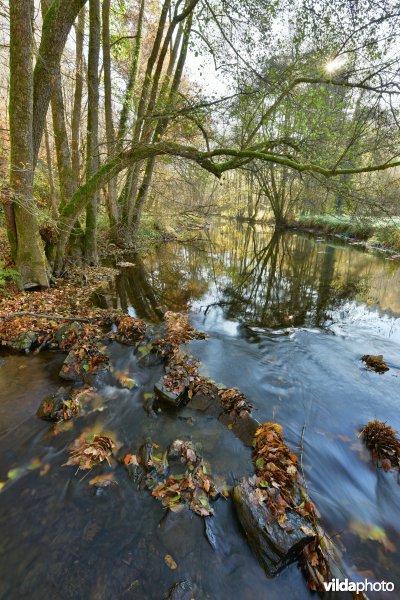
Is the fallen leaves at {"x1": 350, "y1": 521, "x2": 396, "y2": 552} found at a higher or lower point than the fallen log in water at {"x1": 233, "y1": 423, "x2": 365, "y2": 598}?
lower

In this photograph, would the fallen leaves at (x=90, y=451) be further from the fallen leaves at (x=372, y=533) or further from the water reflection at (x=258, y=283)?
the water reflection at (x=258, y=283)

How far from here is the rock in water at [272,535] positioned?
92.1 inches

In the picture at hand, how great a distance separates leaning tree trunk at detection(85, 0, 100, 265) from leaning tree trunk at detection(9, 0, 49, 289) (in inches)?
Answer: 107

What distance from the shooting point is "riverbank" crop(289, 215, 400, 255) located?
771 inches

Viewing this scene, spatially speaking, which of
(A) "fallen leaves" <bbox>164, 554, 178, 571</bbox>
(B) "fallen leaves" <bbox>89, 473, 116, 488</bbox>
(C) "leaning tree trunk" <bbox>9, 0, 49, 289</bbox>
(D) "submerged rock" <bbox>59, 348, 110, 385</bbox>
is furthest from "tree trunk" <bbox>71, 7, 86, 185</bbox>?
(A) "fallen leaves" <bbox>164, 554, 178, 571</bbox>

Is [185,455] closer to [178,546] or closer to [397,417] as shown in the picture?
[178,546]

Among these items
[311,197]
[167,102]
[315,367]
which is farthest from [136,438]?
[311,197]

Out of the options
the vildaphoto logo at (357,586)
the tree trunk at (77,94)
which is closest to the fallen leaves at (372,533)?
the vildaphoto logo at (357,586)

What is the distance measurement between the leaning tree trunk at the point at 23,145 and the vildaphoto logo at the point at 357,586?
22.3 feet

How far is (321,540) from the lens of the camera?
247 cm

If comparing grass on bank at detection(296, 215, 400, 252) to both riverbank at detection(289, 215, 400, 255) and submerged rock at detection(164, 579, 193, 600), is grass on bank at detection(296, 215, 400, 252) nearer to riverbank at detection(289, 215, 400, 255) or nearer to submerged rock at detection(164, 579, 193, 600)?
riverbank at detection(289, 215, 400, 255)

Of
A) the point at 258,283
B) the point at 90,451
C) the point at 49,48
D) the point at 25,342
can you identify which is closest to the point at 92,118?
the point at 49,48

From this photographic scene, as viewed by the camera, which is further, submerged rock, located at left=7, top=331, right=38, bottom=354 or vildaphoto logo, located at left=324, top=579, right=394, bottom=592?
submerged rock, located at left=7, top=331, right=38, bottom=354

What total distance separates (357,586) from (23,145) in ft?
28.9
